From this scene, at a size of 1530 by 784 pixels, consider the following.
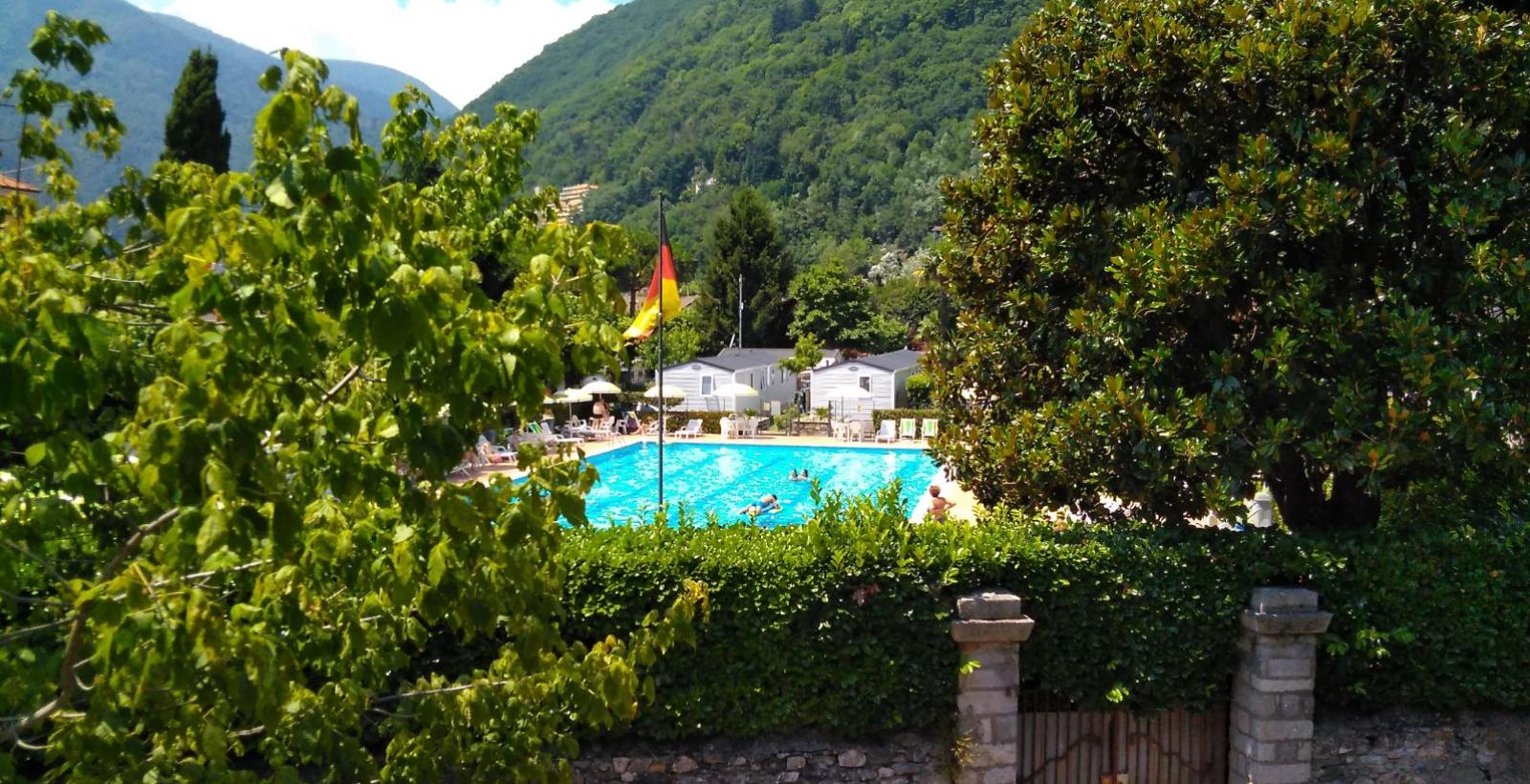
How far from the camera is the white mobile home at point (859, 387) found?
41.9m

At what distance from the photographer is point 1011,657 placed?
848 cm

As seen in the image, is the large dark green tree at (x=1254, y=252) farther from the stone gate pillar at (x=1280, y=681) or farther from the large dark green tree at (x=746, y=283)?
the large dark green tree at (x=746, y=283)

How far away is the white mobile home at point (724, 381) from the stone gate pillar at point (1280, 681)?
3143 cm

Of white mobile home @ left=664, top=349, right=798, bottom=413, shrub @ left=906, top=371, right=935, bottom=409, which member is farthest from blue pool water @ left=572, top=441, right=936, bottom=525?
white mobile home @ left=664, top=349, right=798, bottom=413

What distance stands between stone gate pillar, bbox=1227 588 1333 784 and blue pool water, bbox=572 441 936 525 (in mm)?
14897

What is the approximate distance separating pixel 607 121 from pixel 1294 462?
186843mm

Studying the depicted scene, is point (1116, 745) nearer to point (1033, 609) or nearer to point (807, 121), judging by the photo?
point (1033, 609)

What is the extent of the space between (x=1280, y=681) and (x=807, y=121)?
154606mm

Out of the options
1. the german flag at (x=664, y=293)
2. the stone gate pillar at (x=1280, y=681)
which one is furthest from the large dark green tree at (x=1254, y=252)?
the german flag at (x=664, y=293)

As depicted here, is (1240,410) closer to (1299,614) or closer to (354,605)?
(1299,614)

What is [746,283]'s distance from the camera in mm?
63812

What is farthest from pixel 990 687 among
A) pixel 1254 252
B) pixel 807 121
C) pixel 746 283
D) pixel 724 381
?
pixel 807 121

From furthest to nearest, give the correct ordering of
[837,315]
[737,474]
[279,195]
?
[837,315] < [737,474] < [279,195]

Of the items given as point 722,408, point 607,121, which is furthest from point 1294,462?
point 607,121
